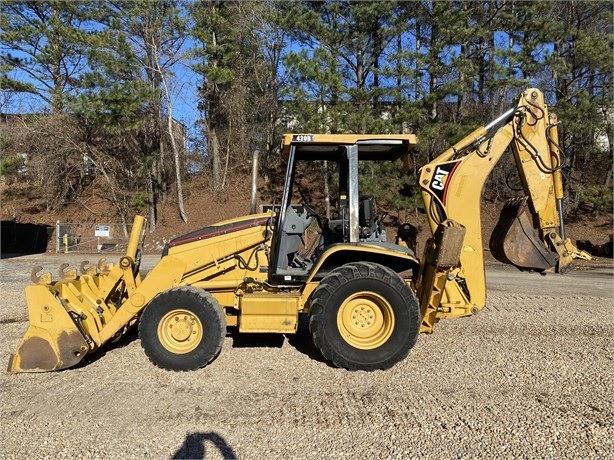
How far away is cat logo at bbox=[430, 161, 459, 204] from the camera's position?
17.8ft

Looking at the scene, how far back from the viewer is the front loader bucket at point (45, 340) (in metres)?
4.75

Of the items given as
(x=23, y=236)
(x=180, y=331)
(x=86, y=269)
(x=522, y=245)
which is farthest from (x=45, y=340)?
(x=23, y=236)

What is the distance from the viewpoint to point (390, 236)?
56.6ft

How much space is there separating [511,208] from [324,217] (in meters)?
2.26

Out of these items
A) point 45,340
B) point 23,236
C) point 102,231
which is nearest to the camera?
point 45,340

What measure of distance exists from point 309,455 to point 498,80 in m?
17.9

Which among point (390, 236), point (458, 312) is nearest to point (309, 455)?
point (458, 312)

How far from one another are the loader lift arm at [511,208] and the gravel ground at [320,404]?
2.73 feet

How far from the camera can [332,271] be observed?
5.04 meters

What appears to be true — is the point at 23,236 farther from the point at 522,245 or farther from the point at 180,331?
the point at 522,245

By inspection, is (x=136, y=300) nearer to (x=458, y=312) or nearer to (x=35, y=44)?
(x=458, y=312)

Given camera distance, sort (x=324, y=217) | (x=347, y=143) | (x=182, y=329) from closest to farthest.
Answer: (x=182, y=329)
(x=347, y=143)
(x=324, y=217)

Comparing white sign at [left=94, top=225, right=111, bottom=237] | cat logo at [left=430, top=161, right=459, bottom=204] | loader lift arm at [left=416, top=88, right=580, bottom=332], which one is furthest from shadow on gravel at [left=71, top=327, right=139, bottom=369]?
white sign at [left=94, top=225, right=111, bottom=237]

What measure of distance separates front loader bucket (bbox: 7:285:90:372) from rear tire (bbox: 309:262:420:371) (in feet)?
7.99
